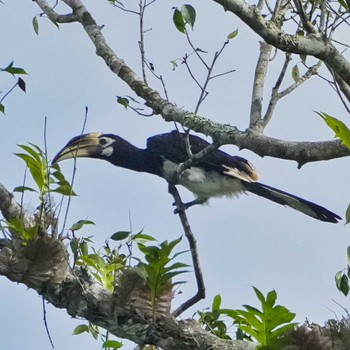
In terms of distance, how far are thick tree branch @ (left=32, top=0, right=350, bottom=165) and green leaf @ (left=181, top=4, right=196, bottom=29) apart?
0.28m

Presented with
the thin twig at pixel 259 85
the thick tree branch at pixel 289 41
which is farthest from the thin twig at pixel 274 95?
the thick tree branch at pixel 289 41

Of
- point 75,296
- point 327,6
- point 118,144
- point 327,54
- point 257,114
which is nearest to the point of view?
point 75,296

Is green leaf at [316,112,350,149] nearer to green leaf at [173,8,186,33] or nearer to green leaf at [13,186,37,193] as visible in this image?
green leaf at [13,186,37,193]

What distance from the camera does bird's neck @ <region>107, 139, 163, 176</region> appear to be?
566cm

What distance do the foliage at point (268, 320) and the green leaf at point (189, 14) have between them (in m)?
1.28

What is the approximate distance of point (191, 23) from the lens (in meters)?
3.20

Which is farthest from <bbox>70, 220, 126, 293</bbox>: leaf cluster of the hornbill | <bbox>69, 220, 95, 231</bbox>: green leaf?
the hornbill

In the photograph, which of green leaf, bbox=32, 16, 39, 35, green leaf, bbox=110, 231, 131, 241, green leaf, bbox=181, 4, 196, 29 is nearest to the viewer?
green leaf, bbox=110, 231, 131, 241

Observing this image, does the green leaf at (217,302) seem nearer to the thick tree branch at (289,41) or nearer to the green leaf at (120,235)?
the green leaf at (120,235)

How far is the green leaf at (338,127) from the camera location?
202 centimetres

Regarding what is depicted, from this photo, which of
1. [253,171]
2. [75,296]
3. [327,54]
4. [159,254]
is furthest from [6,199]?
[253,171]

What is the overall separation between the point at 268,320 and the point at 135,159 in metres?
3.76

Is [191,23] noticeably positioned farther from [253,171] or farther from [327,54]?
[253,171]

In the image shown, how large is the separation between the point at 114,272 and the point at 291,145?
0.61 metres
